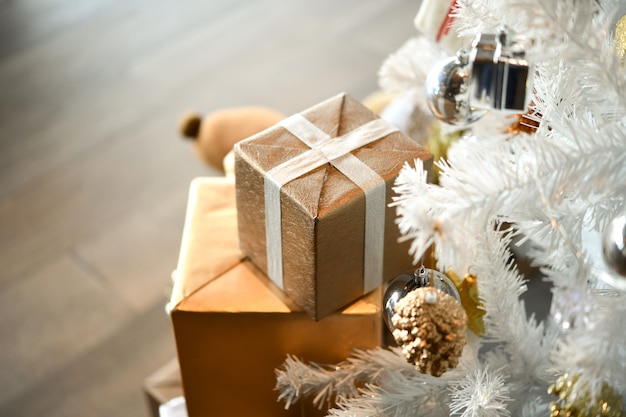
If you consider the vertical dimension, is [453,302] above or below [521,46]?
below

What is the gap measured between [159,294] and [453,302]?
3.50 feet

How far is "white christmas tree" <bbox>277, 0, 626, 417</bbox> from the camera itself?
54 centimetres

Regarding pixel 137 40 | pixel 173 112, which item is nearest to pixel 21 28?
pixel 137 40

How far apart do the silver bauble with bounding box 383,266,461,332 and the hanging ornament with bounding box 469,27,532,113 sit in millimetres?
170

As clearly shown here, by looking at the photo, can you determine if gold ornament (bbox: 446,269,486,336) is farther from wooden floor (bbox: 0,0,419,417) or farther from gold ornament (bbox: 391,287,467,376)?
wooden floor (bbox: 0,0,419,417)

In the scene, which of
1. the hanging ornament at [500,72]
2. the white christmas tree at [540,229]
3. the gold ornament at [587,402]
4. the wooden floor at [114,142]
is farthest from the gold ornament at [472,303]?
the wooden floor at [114,142]

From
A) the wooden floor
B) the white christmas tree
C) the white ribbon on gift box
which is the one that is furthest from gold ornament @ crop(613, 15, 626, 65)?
the wooden floor

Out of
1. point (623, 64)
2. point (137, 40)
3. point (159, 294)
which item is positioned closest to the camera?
point (623, 64)

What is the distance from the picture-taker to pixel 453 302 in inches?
23.9

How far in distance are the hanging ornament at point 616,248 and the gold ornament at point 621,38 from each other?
224mm

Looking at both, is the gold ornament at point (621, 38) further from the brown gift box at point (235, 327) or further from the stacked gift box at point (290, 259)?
the brown gift box at point (235, 327)

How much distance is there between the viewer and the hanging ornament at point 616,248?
49 cm

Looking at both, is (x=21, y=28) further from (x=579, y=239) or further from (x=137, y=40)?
(x=579, y=239)

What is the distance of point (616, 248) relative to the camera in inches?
19.2
